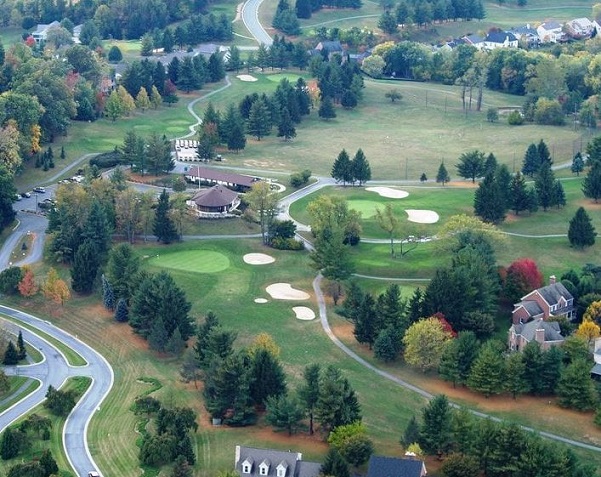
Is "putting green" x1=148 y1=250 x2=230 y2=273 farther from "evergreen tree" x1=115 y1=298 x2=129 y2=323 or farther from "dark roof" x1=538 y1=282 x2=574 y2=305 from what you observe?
"dark roof" x1=538 y1=282 x2=574 y2=305

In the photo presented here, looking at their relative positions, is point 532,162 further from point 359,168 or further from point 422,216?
point 422,216

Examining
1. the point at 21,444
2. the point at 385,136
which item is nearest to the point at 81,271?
the point at 21,444

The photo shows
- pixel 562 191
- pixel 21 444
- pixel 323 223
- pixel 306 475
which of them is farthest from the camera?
pixel 562 191

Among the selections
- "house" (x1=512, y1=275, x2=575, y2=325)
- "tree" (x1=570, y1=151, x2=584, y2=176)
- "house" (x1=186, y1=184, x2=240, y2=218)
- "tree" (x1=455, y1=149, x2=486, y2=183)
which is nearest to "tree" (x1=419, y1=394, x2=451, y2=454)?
"house" (x1=512, y1=275, x2=575, y2=325)

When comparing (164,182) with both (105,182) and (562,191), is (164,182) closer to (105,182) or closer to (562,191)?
(105,182)

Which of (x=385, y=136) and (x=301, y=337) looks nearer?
(x=301, y=337)

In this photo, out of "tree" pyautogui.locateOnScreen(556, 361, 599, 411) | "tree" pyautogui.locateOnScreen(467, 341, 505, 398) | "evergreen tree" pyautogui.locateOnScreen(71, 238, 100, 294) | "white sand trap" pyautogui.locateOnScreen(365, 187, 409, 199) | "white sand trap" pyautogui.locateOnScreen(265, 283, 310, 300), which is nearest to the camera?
"tree" pyautogui.locateOnScreen(556, 361, 599, 411)

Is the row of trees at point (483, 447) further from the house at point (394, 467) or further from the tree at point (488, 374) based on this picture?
the tree at point (488, 374)
